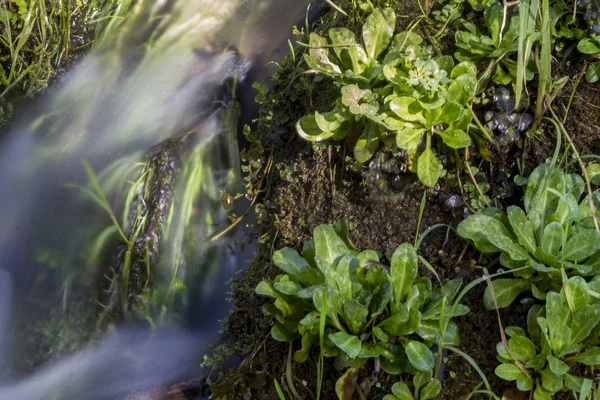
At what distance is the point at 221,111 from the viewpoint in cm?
257

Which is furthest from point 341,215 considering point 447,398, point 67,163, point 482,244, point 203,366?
point 67,163

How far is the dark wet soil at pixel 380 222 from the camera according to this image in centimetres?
161

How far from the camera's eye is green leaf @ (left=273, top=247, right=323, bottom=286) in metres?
1.71

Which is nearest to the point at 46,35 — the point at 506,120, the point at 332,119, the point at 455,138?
the point at 332,119

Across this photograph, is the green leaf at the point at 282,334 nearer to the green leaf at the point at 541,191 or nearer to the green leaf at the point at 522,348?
the green leaf at the point at 522,348

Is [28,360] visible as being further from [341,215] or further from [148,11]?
[148,11]

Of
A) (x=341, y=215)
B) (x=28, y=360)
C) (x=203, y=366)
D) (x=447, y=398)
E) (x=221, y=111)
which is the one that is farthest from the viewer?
(x=221, y=111)

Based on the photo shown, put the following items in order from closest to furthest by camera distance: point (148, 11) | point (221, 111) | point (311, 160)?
point (311, 160) < point (221, 111) < point (148, 11)

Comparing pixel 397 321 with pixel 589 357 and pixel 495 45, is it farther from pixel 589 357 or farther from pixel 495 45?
pixel 495 45

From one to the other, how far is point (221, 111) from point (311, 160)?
29.0 inches

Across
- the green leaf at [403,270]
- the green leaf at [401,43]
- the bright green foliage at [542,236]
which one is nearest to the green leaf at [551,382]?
the bright green foliage at [542,236]

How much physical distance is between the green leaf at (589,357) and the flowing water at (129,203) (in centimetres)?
138

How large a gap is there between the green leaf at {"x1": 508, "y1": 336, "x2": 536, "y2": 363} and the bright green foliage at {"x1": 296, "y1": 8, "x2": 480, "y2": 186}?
0.53 m

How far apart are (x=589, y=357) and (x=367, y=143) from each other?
35.6 inches
